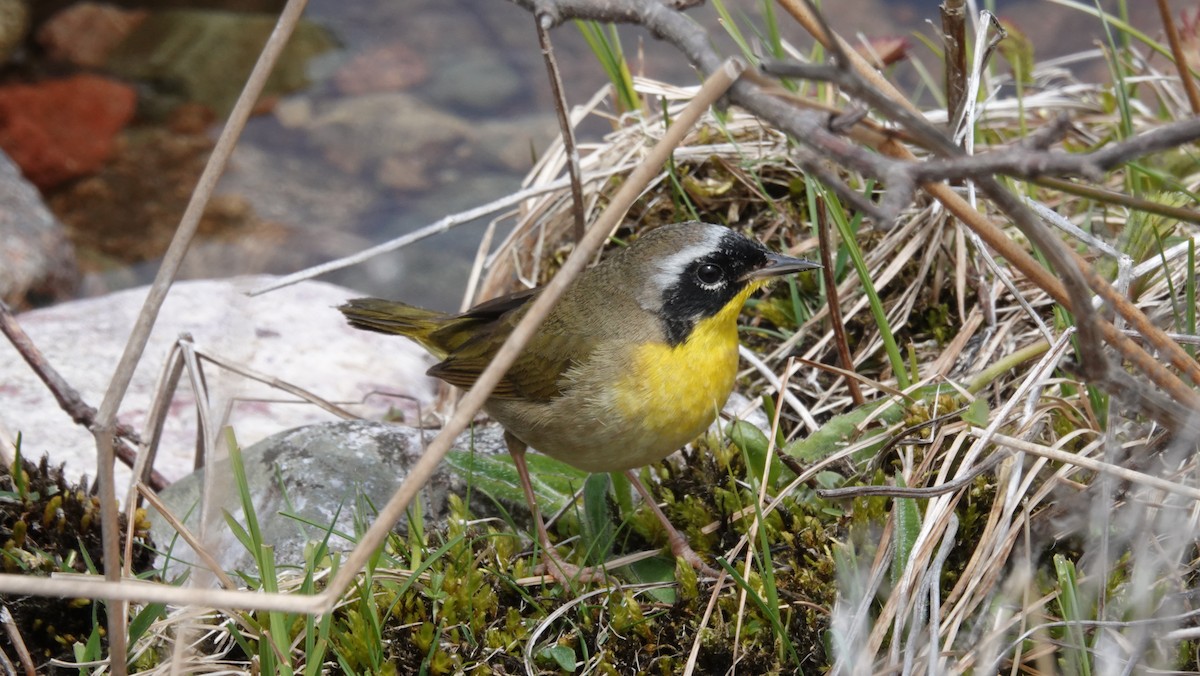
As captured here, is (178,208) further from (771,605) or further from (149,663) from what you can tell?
(771,605)

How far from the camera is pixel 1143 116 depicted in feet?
17.2

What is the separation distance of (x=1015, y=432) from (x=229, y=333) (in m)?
2.39

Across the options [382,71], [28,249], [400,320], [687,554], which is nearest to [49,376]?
[400,320]

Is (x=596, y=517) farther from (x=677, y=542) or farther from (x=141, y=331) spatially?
(x=141, y=331)

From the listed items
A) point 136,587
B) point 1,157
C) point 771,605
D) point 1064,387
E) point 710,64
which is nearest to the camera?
point 136,587

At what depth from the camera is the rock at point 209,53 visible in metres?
12.5

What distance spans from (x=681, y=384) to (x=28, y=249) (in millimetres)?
6503

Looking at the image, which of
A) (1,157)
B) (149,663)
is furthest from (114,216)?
(149,663)

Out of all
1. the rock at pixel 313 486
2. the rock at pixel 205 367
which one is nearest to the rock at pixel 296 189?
the rock at pixel 205 367

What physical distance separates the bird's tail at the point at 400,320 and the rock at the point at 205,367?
0.30 m

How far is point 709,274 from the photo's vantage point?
401cm

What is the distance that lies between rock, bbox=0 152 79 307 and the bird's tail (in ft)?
13.4

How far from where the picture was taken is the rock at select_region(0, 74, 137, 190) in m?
11.3

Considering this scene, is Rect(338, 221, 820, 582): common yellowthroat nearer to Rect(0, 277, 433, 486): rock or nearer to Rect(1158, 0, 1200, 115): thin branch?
Rect(0, 277, 433, 486): rock
